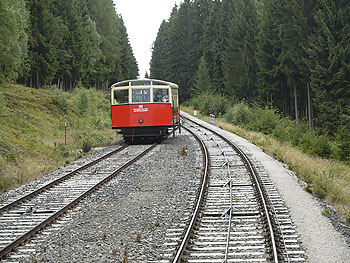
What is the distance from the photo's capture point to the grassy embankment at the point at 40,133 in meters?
13.8

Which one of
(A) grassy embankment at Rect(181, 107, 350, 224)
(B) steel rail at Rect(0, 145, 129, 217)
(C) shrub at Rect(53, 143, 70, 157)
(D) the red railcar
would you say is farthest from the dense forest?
(A) grassy embankment at Rect(181, 107, 350, 224)

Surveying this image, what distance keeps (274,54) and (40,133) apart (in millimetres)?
27792

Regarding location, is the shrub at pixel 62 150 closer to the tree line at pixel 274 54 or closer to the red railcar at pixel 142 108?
the red railcar at pixel 142 108

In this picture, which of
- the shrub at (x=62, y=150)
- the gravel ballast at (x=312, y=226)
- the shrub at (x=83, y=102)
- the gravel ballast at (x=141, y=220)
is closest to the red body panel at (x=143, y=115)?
the shrub at (x=62, y=150)

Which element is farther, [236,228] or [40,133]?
[40,133]

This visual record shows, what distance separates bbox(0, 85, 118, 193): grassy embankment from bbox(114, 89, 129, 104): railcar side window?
266cm

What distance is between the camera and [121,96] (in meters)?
21.8

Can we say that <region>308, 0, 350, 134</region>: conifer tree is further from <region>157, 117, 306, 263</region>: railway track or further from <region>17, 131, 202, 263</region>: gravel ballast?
<region>157, 117, 306, 263</region>: railway track

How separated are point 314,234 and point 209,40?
6356cm

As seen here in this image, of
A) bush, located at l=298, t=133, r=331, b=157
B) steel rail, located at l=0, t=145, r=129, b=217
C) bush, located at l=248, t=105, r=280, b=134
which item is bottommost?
steel rail, located at l=0, t=145, r=129, b=217

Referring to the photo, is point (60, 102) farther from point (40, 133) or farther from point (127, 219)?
point (127, 219)

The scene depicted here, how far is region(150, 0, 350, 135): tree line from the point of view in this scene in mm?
28859

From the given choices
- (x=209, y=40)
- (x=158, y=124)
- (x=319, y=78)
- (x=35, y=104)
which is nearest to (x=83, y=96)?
(x=35, y=104)

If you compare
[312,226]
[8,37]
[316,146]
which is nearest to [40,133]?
[8,37]
